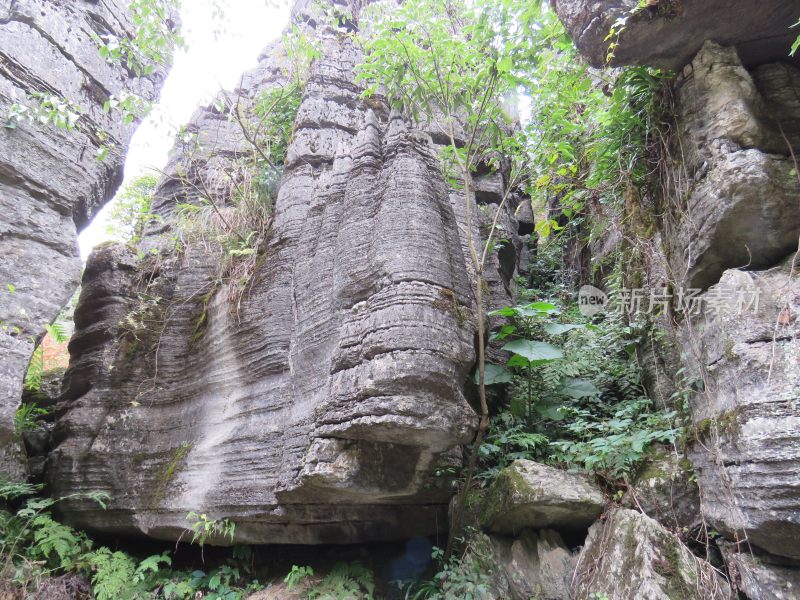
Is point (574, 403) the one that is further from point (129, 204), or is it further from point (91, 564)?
point (129, 204)

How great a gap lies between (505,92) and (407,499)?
4.28m

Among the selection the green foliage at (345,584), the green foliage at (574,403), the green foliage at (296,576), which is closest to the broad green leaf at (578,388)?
the green foliage at (574,403)

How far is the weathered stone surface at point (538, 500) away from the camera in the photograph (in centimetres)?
378

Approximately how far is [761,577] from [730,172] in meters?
2.78

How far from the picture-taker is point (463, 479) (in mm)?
4387

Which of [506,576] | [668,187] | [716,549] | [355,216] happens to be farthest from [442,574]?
[668,187]

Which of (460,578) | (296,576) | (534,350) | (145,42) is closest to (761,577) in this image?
(460,578)

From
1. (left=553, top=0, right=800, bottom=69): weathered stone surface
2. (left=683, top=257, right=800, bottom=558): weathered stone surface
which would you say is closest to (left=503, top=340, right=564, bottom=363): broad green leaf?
(left=683, top=257, right=800, bottom=558): weathered stone surface

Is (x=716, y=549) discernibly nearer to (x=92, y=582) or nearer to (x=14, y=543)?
(x=92, y=582)

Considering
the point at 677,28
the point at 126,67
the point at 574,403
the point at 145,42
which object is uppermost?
the point at 126,67

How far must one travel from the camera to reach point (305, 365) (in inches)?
185

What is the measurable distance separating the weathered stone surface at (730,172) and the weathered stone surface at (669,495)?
151 cm

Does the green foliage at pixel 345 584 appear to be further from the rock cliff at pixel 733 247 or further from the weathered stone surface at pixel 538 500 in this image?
the rock cliff at pixel 733 247

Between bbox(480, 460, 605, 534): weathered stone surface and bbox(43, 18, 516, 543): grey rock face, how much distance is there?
500mm
